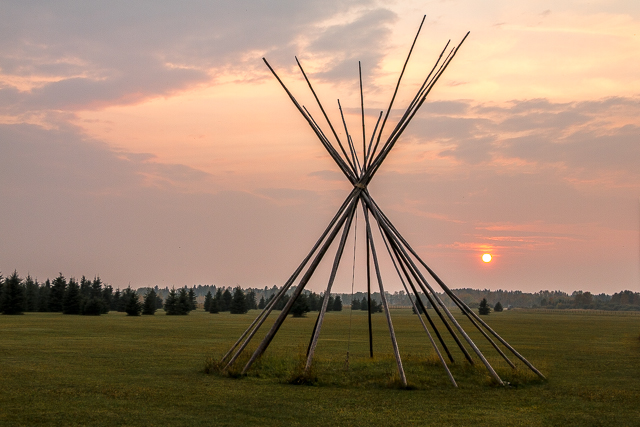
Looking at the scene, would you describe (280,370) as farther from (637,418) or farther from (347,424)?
(637,418)

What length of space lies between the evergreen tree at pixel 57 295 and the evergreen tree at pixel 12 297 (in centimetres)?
956

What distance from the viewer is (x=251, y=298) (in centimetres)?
10244

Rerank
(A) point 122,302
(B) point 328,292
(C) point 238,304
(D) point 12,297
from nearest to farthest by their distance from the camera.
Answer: (B) point 328,292 < (D) point 12,297 < (A) point 122,302 < (C) point 238,304

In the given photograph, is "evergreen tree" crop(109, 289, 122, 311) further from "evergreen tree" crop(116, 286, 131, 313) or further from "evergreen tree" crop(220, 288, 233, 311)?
"evergreen tree" crop(220, 288, 233, 311)

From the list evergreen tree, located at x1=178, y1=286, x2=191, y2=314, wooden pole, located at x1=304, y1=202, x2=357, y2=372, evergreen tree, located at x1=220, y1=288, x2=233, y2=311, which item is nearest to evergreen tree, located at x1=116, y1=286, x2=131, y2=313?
evergreen tree, located at x1=220, y1=288, x2=233, y2=311

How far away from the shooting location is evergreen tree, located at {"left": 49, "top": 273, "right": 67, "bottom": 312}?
59888 mm

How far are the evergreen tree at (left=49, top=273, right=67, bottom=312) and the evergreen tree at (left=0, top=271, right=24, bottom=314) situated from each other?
376 inches

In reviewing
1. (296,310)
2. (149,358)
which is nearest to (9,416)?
(149,358)

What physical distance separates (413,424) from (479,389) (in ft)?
12.1

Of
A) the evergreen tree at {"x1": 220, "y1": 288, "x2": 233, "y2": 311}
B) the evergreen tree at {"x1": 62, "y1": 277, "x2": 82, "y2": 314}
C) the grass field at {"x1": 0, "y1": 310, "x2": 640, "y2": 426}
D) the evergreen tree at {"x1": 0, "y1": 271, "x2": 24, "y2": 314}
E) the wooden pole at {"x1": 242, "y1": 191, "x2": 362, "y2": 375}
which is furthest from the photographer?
the evergreen tree at {"x1": 220, "y1": 288, "x2": 233, "y2": 311}

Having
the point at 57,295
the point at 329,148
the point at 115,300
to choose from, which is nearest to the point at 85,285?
the point at 115,300

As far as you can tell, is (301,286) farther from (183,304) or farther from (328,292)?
(183,304)

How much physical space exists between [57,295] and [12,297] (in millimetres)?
10745

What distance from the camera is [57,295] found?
2377 inches
